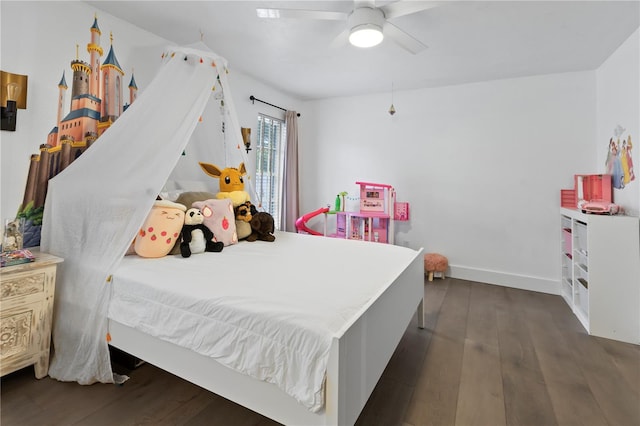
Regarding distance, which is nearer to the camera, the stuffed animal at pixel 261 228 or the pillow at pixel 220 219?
the pillow at pixel 220 219

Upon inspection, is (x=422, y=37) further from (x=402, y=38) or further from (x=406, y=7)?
(x=406, y=7)

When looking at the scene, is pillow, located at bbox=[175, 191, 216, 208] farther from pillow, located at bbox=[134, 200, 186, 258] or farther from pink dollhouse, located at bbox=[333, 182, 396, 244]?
pink dollhouse, located at bbox=[333, 182, 396, 244]

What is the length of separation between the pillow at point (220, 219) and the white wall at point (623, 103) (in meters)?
3.39

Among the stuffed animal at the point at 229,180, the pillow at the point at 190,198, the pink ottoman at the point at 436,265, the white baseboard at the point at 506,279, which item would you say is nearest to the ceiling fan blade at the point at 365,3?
the stuffed animal at the point at 229,180

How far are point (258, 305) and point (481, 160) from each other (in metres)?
3.57

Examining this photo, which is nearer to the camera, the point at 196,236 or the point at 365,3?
the point at 365,3

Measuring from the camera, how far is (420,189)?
410 centimetres

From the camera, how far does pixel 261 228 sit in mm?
2721

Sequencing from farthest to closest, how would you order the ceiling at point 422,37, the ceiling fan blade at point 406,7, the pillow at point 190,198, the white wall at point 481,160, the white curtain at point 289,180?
the white curtain at point 289,180
the white wall at point 481,160
the pillow at point 190,198
the ceiling at point 422,37
the ceiling fan blade at point 406,7

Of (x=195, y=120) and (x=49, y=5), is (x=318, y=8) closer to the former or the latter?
(x=195, y=120)

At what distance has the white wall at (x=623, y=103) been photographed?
8.05 feet

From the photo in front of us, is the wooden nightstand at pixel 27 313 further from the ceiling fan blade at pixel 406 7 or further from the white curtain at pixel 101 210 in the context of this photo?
the ceiling fan blade at pixel 406 7

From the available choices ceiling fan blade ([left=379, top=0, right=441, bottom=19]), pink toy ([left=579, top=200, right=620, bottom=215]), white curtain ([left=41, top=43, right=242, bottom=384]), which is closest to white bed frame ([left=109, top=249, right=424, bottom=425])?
white curtain ([left=41, top=43, right=242, bottom=384])

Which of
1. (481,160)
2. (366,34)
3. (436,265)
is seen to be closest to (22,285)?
(366,34)
